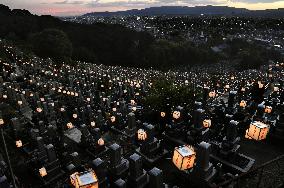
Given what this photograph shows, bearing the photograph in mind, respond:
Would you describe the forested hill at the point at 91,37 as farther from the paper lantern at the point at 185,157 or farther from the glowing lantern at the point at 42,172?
the paper lantern at the point at 185,157

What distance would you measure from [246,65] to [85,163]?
72159mm

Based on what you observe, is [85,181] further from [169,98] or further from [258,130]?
[169,98]

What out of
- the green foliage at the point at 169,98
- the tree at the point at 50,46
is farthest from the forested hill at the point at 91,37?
the green foliage at the point at 169,98

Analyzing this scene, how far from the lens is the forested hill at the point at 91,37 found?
258 feet

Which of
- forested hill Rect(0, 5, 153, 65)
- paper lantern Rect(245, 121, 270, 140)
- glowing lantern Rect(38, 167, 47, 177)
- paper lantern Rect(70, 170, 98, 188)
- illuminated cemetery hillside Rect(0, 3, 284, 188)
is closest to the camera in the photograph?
paper lantern Rect(70, 170, 98, 188)

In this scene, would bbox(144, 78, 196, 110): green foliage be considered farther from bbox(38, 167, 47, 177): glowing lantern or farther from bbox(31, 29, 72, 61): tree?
bbox(31, 29, 72, 61): tree

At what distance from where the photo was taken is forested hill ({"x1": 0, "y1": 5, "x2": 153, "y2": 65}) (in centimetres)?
7862

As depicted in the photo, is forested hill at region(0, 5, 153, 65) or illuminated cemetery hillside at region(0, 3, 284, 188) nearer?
illuminated cemetery hillside at region(0, 3, 284, 188)

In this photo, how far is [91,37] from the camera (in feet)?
292

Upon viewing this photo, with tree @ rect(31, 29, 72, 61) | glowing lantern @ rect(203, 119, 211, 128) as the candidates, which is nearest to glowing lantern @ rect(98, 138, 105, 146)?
glowing lantern @ rect(203, 119, 211, 128)

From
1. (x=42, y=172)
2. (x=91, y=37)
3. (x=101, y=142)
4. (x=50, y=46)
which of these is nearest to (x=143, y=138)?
(x=101, y=142)

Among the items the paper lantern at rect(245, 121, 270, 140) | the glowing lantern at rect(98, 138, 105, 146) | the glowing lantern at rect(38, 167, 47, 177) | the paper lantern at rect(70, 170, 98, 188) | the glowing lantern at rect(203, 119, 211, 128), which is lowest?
the glowing lantern at rect(38, 167, 47, 177)

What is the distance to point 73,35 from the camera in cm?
8869

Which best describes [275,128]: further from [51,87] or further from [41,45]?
[41,45]
